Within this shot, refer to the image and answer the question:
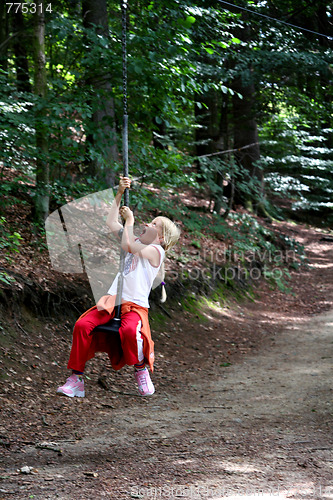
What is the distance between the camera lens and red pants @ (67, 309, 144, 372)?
145 inches

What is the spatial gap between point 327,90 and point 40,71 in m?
8.42

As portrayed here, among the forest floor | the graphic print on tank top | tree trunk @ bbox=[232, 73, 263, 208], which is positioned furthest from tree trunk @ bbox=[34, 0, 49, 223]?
tree trunk @ bbox=[232, 73, 263, 208]

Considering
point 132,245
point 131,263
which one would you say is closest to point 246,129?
point 131,263

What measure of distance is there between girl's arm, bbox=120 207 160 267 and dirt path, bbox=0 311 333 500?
1.70 metres

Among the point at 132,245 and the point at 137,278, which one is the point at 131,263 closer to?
the point at 137,278

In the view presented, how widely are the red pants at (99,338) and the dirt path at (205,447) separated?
90 centimetres

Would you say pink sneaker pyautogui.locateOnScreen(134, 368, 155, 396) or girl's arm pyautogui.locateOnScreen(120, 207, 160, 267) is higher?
girl's arm pyautogui.locateOnScreen(120, 207, 160, 267)

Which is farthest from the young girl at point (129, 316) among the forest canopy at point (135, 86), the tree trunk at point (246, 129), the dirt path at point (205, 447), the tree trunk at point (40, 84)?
the tree trunk at point (246, 129)

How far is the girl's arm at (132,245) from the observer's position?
3.80m

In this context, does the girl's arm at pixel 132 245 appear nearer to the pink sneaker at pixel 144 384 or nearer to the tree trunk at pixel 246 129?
the pink sneaker at pixel 144 384

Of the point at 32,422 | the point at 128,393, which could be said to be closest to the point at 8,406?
the point at 32,422

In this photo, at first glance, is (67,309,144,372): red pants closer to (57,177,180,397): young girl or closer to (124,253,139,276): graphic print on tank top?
(57,177,180,397): young girl

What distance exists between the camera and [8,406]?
5.05m

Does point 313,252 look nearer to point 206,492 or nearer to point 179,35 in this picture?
point 179,35
